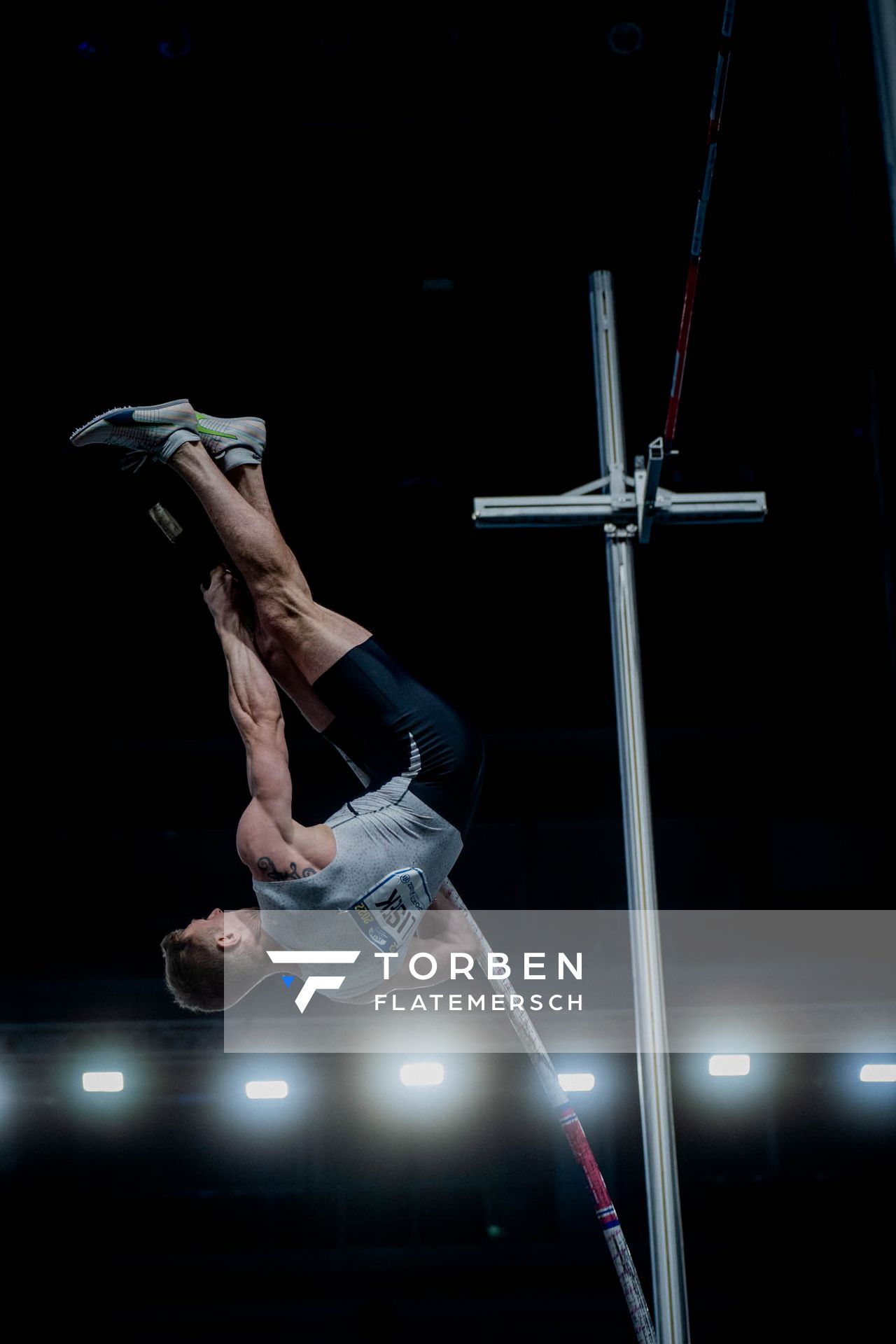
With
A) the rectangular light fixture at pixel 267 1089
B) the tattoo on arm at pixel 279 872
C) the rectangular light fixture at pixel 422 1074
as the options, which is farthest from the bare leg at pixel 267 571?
the rectangular light fixture at pixel 267 1089

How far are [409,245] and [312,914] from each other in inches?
110

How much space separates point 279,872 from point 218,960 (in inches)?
17.1

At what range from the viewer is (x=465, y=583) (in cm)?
752

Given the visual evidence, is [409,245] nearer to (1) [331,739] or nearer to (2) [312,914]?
(1) [331,739]

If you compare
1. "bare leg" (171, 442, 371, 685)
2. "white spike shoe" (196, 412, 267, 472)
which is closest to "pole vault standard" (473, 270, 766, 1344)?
"bare leg" (171, 442, 371, 685)

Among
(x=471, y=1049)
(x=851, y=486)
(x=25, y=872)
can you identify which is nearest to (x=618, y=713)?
(x=851, y=486)

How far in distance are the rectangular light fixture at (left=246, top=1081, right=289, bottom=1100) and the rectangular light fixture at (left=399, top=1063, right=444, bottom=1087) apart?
2.72ft

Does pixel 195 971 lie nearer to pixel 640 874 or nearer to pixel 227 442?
pixel 640 874

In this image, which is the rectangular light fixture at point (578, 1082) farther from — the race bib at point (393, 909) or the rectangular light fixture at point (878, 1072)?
the race bib at point (393, 909)

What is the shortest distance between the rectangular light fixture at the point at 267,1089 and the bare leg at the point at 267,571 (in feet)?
17.8

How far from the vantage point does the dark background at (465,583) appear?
423 centimetres

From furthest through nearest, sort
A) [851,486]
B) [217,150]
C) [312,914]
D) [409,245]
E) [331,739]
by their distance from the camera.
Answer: [851,486] → [409,245] → [217,150] → [331,739] → [312,914]

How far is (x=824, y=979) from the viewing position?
7746 mm

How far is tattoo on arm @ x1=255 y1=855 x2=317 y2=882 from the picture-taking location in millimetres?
3264
